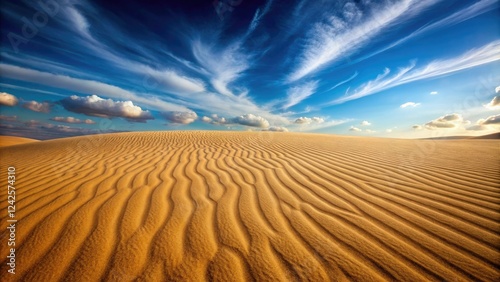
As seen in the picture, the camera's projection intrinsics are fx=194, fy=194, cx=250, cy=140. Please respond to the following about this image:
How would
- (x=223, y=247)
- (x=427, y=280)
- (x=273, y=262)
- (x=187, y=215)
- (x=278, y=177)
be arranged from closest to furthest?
(x=427, y=280)
(x=273, y=262)
(x=223, y=247)
(x=187, y=215)
(x=278, y=177)

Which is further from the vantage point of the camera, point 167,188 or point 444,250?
point 167,188

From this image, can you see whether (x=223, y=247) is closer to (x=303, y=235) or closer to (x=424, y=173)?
(x=303, y=235)

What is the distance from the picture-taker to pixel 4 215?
7.14 feet

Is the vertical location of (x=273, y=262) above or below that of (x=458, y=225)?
below

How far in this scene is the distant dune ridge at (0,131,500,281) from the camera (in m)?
1.41

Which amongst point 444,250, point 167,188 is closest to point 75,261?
point 167,188

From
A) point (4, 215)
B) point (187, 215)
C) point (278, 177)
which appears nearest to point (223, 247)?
point (187, 215)

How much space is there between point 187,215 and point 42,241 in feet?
3.98

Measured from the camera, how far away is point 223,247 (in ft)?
5.35

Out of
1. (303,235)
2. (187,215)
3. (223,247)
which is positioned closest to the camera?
(223,247)

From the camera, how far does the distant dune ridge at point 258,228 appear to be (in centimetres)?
141

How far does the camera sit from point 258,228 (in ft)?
6.23

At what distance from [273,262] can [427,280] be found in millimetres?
1043

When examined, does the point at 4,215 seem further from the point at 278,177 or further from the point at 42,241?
the point at 278,177
